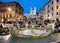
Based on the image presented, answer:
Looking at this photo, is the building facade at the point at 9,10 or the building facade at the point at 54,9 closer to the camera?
the building facade at the point at 54,9

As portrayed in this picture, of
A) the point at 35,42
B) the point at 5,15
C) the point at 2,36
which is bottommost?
the point at 35,42

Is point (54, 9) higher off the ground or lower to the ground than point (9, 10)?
lower

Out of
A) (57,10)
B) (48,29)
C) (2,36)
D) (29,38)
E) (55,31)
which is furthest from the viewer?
(57,10)

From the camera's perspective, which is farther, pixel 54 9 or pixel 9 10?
pixel 9 10

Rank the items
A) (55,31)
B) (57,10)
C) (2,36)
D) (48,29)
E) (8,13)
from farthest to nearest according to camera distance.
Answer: (8,13) → (57,10) → (55,31) → (48,29) → (2,36)

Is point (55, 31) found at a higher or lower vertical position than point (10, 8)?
lower

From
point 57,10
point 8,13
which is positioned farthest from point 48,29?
point 8,13

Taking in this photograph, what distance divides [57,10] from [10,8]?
15.2 feet

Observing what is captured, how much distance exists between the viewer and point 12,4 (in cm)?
1252

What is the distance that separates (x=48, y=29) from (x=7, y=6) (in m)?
7.52

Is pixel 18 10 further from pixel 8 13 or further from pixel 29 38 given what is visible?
pixel 29 38

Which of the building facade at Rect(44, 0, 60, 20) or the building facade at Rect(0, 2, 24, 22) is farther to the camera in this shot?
the building facade at Rect(0, 2, 24, 22)

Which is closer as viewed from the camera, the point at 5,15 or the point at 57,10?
the point at 57,10

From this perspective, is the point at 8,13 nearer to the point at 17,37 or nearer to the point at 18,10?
the point at 18,10
